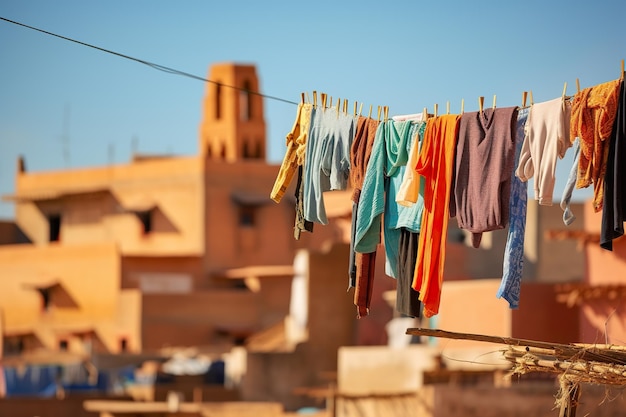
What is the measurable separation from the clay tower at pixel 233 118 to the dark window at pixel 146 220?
16.0 feet

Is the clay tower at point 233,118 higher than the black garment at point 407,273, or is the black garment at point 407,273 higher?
the clay tower at point 233,118

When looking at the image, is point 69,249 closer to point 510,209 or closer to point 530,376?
point 530,376

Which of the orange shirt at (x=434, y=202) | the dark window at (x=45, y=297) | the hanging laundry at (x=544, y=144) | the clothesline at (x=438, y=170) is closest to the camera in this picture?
the clothesline at (x=438, y=170)

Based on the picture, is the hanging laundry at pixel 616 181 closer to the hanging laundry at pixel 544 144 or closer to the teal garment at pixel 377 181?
the hanging laundry at pixel 544 144

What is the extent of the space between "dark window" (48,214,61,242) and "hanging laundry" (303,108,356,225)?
35853mm

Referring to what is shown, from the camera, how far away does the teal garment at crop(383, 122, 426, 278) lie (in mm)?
9875

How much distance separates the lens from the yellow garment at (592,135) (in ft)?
28.7

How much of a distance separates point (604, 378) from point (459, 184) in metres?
1.69

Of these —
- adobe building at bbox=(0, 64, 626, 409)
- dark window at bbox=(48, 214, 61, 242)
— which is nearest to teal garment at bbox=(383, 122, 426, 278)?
adobe building at bbox=(0, 64, 626, 409)

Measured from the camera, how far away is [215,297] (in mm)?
38688

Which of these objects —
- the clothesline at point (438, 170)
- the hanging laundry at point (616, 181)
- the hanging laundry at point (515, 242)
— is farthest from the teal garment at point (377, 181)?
the hanging laundry at point (616, 181)

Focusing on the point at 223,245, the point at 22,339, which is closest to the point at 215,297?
the point at 223,245

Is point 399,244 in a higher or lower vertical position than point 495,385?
higher

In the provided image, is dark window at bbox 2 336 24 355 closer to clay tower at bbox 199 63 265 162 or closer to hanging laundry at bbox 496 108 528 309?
clay tower at bbox 199 63 265 162
